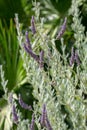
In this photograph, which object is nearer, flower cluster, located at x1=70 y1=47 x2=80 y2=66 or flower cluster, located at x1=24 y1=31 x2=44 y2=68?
flower cluster, located at x1=24 y1=31 x2=44 y2=68

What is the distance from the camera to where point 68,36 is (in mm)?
3928

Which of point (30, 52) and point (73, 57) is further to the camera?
point (73, 57)

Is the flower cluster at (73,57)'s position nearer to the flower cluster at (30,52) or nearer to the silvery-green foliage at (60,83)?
the silvery-green foliage at (60,83)

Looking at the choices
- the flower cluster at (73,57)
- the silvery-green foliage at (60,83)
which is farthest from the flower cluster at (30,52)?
the flower cluster at (73,57)

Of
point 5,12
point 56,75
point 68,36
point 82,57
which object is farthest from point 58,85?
point 5,12

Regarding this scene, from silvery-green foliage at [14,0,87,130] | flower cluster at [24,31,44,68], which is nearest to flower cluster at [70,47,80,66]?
silvery-green foliage at [14,0,87,130]

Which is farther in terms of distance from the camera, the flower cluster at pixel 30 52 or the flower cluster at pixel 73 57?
the flower cluster at pixel 73 57

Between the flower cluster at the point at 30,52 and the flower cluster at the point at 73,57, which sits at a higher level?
the flower cluster at the point at 30,52

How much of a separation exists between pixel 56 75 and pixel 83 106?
165 millimetres

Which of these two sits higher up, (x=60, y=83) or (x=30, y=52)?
(x=30, y=52)

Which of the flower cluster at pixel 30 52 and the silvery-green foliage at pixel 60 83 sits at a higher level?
the flower cluster at pixel 30 52

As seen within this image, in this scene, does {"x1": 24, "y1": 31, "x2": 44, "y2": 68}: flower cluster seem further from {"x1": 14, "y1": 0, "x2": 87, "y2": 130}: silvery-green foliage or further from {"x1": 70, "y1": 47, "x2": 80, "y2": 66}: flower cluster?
{"x1": 70, "y1": 47, "x2": 80, "y2": 66}: flower cluster

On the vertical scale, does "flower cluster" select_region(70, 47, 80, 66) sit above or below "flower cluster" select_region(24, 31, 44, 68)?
below

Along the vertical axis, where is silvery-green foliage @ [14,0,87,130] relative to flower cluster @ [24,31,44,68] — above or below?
below
